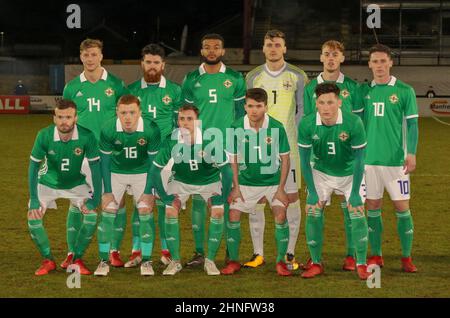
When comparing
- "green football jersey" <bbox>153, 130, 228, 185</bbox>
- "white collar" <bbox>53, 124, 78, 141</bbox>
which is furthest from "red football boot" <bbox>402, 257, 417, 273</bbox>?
"white collar" <bbox>53, 124, 78, 141</bbox>

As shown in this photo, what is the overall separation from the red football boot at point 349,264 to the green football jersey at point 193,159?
57.7 inches

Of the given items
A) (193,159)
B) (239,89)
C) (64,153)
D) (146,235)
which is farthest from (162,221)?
(239,89)

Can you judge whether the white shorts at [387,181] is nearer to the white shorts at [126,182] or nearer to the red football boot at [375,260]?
the red football boot at [375,260]

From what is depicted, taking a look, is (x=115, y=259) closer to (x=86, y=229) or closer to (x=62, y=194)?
(x=86, y=229)

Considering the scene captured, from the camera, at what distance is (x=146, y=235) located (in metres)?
8.74

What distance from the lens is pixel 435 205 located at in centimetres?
1390

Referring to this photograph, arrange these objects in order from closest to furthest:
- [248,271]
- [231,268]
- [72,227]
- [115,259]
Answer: [231,268], [248,271], [72,227], [115,259]

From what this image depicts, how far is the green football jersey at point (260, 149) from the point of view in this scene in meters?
8.71

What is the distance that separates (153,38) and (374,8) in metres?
18.1

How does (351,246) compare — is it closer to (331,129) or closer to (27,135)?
(331,129)

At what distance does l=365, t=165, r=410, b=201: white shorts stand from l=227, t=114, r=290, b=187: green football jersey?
0.87 m

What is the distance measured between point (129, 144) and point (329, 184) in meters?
1.89

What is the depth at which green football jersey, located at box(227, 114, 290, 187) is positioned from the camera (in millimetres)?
8711

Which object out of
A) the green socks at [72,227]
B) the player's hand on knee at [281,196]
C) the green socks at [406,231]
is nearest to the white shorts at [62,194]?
the green socks at [72,227]
